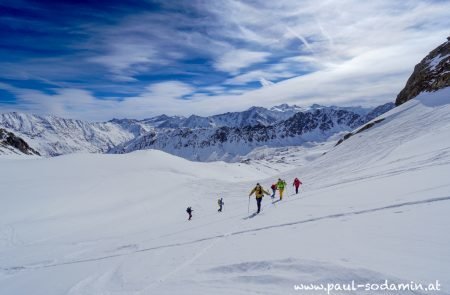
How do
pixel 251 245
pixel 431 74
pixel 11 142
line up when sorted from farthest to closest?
pixel 11 142
pixel 431 74
pixel 251 245

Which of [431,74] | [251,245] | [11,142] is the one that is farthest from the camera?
[11,142]

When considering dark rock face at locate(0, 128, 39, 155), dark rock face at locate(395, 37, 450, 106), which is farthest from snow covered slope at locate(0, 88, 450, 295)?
dark rock face at locate(0, 128, 39, 155)

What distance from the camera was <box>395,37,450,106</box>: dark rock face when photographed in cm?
5716

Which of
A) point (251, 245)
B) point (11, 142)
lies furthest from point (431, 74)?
point (11, 142)

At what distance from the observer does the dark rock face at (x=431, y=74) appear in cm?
5716

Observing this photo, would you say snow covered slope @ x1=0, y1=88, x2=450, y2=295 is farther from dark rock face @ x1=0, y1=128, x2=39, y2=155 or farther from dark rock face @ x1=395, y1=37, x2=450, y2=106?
dark rock face @ x1=0, y1=128, x2=39, y2=155

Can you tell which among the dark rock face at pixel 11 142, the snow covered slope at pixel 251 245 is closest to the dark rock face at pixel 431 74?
the snow covered slope at pixel 251 245

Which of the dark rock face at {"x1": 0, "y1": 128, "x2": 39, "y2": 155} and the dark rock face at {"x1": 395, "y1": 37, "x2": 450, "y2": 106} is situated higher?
the dark rock face at {"x1": 395, "y1": 37, "x2": 450, "y2": 106}

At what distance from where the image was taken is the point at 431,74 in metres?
63.6

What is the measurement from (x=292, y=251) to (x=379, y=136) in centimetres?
4241

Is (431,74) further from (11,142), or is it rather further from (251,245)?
(11,142)

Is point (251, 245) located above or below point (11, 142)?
below

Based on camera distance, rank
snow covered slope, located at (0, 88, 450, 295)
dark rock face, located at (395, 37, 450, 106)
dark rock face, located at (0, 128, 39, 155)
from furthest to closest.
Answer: dark rock face, located at (0, 128, 39, 155), dark rock face, located at (395, 37, 450, 106), snow covered slope, located at (0, 88, 450, 295)

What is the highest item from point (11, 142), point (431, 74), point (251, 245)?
point (431, 74)
